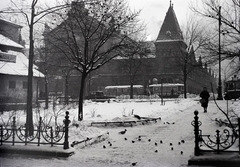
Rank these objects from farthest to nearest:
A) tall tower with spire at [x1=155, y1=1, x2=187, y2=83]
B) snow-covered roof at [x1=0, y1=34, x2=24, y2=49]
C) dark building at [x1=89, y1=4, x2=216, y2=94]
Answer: snow-covered roof at [x1=0, y1=34, x2=24, y2=49] < dark building at [x1=89, y1=4, x2=216, y2=94] < tall tower with spire at [x1=155, y1=1, x2=187, y2=83]

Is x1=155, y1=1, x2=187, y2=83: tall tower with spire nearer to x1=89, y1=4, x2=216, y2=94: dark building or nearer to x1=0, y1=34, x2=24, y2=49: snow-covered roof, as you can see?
x1=89, y1=4, x2=216, y2=94: dark building

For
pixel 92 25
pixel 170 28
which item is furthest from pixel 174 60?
pixel 92 25

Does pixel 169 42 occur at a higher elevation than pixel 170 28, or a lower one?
lower

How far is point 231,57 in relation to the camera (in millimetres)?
12000

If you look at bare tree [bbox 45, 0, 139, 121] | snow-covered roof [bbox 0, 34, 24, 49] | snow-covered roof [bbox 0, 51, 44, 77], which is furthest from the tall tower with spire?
snow-covered roof [bbox 0, 51, 44, 77]

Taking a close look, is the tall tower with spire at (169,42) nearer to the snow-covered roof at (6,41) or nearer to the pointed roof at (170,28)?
the pointed roof at (170,28)

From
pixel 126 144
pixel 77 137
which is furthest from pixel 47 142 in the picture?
pixel 126 144

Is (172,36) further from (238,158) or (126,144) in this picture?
(238,158)

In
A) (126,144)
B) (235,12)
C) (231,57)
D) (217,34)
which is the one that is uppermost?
(235,12)

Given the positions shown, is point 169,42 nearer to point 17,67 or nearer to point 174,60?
point 174,60

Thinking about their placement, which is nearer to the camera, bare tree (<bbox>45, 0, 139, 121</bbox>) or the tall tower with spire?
the tall tower with spire

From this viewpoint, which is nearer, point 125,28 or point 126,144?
point 126,144

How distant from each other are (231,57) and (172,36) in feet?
11.2

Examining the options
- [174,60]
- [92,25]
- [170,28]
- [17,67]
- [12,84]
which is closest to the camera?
[170,28]
